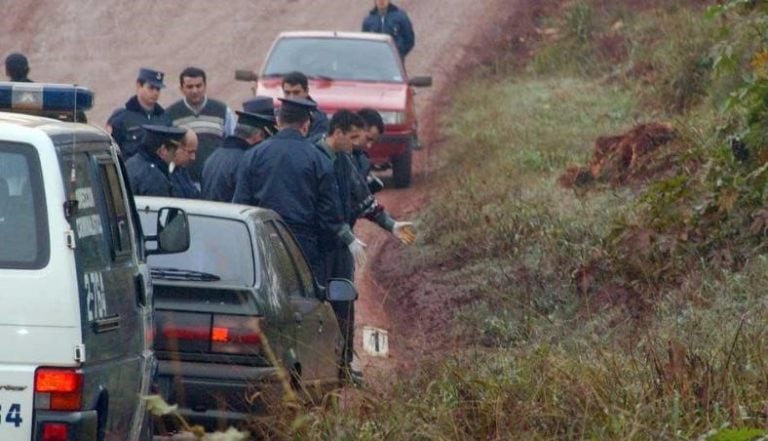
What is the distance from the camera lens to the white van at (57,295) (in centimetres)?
573

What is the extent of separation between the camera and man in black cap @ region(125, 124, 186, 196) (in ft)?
34.1

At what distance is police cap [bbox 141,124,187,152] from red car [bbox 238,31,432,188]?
7831 mm

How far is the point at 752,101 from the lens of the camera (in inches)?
437

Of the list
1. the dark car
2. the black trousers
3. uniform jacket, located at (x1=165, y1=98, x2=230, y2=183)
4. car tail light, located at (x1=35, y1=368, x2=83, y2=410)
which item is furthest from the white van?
uniform jacket, located at (x1=165, y1=98, x2=230, y2=183)

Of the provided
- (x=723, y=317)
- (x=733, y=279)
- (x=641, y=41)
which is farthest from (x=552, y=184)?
(x=641, y=41)

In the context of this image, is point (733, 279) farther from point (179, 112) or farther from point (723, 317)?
point (179, 112)

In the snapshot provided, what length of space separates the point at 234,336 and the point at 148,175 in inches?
97.6

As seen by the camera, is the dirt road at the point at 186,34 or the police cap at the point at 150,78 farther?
the dirt road at the point at 186,34

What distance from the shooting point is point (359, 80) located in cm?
1936

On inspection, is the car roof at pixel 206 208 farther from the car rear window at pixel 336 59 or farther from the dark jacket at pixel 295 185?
the car rear window at pixel 336 59

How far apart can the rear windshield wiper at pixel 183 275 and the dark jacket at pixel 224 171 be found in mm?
2286

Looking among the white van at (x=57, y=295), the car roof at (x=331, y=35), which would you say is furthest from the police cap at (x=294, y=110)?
the car roof at (x=331, y=35)

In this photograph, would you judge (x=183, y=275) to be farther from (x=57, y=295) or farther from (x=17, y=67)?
(x=17, y=67)

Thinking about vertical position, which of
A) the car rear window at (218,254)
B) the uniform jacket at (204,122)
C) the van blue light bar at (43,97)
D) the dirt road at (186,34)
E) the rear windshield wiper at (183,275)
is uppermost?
the van blue light bar at (43,97)
